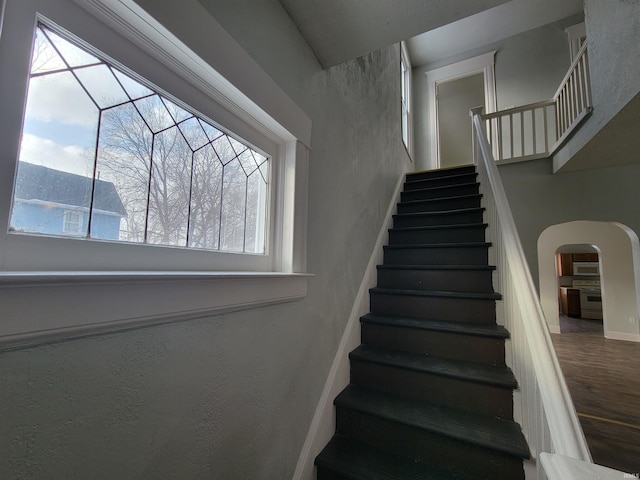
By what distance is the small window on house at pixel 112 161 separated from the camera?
1.76ft

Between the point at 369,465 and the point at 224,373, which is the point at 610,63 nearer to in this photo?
the point at 369,465

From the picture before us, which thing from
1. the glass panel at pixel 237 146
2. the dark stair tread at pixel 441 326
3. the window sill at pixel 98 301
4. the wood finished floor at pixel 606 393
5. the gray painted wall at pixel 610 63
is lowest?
the wood finished floor at pixel 606 393

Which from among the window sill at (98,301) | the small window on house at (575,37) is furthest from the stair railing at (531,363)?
the small window on house at (575,37)

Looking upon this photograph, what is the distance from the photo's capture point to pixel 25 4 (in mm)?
501

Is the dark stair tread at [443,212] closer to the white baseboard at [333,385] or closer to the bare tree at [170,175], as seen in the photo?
the white baseboard at [333,385]

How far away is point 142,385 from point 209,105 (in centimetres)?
80

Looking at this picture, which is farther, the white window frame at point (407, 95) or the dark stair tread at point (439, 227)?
the white window frame at point (407, 95)

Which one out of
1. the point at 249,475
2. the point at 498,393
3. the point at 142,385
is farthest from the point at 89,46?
the point at 498,393

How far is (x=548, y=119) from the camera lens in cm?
364

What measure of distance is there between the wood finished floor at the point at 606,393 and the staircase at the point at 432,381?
1099 mm

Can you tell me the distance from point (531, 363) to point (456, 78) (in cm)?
518

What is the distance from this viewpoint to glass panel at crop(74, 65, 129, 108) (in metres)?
0.60

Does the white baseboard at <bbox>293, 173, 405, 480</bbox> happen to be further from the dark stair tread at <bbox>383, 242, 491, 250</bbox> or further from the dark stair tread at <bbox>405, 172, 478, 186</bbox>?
the dark stair tread at <bbox>405, 172, 478, 186</bbox>

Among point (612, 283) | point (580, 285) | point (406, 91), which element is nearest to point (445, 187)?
point (406, 91)
